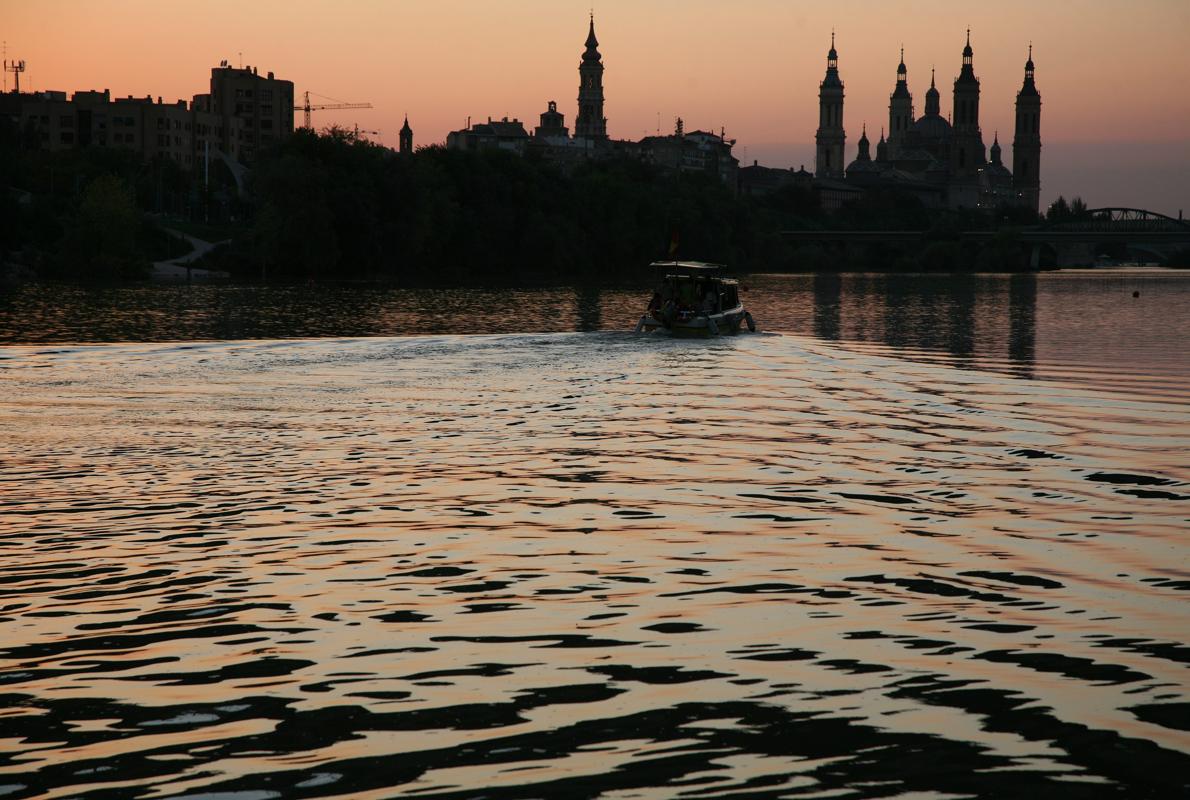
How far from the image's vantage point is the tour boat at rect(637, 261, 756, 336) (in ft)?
190

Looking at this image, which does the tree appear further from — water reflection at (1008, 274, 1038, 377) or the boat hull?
water reflection at (1008, 274, 1038, 377)

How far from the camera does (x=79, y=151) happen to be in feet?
547

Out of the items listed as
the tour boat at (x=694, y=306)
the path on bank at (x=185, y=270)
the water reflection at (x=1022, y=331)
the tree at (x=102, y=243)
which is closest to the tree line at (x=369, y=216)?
the tree at (x=102, y=243)

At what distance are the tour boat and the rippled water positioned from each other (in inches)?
1176

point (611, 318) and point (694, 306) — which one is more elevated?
point (694, 306)

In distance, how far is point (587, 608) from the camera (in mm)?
13086

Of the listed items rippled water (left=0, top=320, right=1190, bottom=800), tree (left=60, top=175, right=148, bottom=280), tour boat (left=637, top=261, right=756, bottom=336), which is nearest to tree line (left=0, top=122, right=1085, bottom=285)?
tree (left=60, top=175, right=148, bottom=280)

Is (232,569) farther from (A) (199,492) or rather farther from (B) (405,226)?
(B) (405,226)

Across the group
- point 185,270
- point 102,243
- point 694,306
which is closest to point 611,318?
point 694,306

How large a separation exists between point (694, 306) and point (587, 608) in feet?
157

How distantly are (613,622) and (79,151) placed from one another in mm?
168474

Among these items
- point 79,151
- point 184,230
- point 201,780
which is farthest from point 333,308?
point 79,151

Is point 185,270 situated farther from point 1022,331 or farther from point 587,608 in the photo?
point 587,608

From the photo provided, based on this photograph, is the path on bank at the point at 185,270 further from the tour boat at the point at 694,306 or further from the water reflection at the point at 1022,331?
the water reflection at the point at 1022,331
